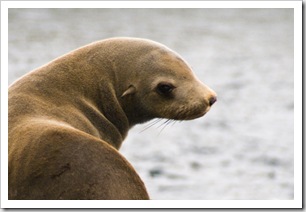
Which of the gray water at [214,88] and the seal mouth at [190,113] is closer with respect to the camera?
the seal mouth at [190,113]

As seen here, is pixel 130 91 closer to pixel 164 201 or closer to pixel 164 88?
pixel 164 88

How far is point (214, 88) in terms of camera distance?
114ft

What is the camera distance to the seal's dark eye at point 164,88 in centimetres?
674

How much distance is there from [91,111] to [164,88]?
595 mm

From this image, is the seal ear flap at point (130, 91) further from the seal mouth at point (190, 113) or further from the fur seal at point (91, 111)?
the seal mouth at point (190, 113)

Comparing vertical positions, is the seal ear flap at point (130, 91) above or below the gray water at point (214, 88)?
above

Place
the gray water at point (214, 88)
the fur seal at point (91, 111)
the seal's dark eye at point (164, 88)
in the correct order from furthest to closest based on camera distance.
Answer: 1. the gray water at point (214, 88)
2. the seal's dark eye at point (164, 88)
3. the fur seal at point (91, 111)

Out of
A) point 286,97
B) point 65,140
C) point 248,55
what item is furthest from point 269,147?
point 65,140

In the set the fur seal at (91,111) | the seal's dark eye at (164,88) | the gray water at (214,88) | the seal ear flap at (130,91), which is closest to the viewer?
the fur seal at (91,111)

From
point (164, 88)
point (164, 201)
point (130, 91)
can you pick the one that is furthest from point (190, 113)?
point (164, 201)

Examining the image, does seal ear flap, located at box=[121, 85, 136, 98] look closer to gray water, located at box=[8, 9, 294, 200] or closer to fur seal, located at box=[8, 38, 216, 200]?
fur seal, located at box=[8, 38, 216, 200]

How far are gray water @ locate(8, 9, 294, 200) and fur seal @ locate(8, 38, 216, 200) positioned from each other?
4.55 metres

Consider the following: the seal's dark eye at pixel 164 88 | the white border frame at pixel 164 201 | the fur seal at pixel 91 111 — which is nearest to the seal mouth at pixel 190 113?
the fur seal at pixel 91 111

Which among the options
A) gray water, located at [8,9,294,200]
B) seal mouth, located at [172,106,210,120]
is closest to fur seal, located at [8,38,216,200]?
seal mouth, located at [172,106,210,120]
